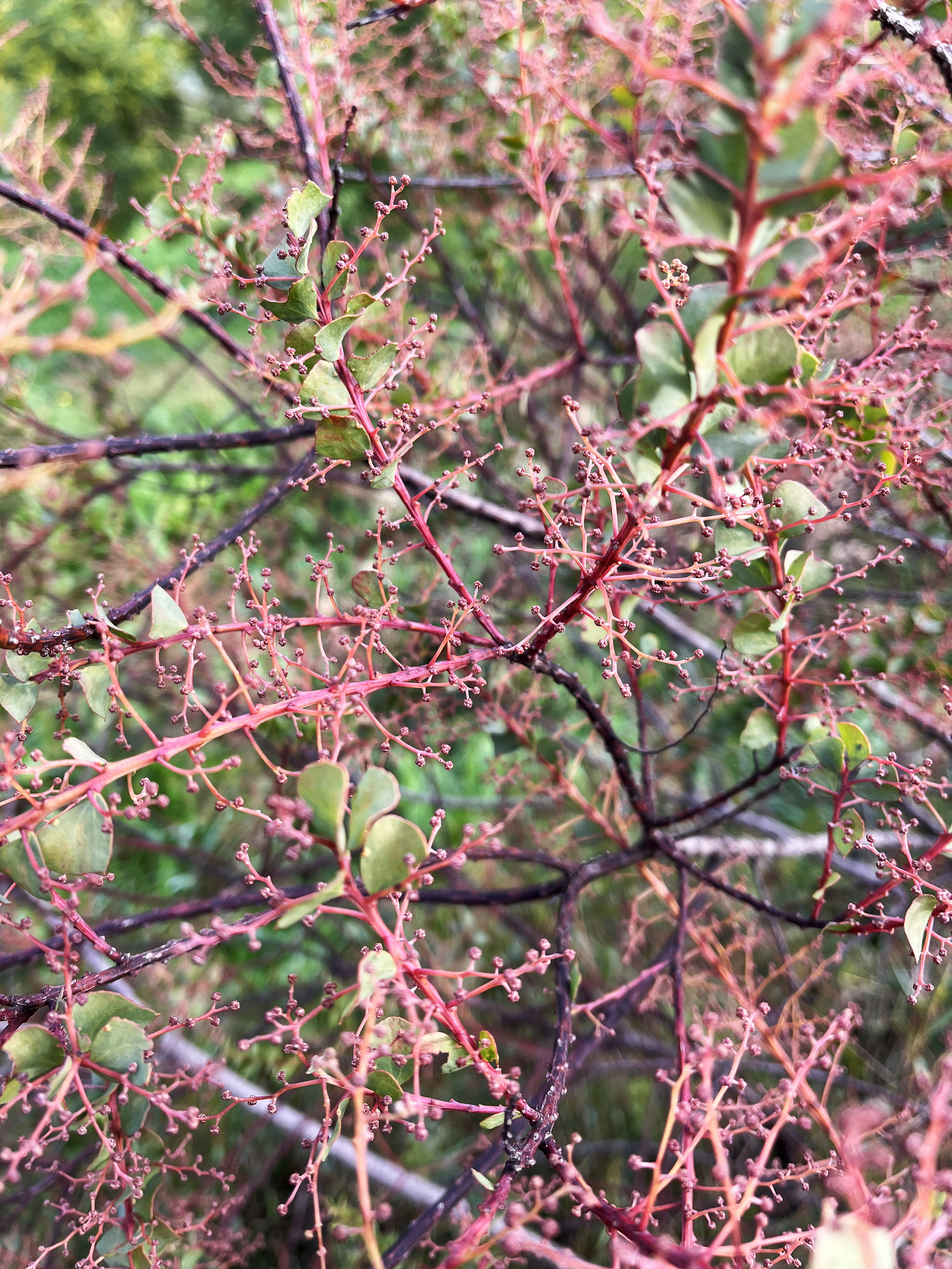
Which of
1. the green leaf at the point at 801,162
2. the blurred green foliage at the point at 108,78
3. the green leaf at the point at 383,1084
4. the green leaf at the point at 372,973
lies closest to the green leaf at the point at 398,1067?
the green leaf at the point at 383,1084

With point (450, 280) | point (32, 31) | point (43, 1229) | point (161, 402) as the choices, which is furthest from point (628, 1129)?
point (32, 31)

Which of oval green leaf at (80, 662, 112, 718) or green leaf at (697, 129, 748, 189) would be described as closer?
green leaf at (697, 129, 748, 189)

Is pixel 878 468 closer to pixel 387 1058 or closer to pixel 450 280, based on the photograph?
pixel 387 1058

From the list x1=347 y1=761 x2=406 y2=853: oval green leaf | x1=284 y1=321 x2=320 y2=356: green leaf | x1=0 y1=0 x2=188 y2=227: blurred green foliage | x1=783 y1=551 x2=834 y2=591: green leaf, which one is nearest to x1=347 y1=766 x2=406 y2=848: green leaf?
x1=347 y1=761 x2=406 y2=853: oval green leaf

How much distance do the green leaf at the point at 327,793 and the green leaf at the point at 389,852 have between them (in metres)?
0.02

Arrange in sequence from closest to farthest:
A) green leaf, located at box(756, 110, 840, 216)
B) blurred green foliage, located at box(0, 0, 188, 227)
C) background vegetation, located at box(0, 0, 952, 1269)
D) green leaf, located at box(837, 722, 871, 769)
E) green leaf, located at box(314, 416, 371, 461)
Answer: green leaf, located at box(756, 110, 840, 216) < background vegetation, located at box(0, 0, 952, 1269) < green leaf, located at box(314, 416, 371, 461) < green leaf, located at box(837, 722, 871, 769) < blurred green foliage, located at box(0, 0, 188, 227)

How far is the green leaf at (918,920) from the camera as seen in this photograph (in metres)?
0.47

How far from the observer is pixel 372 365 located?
1.56ft

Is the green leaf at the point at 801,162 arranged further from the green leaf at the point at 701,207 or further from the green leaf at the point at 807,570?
the green leaf at the point at 807,570

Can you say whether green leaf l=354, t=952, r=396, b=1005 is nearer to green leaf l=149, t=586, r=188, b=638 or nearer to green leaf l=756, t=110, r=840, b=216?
green leaf l=149, t=586, r=188, b=638

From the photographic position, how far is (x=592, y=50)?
1.24m

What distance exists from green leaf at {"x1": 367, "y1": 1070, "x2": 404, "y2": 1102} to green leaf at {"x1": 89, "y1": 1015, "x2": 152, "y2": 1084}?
0.11 meters

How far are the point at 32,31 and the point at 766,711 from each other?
19.7 ft

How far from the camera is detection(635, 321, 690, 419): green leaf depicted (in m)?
0.33
